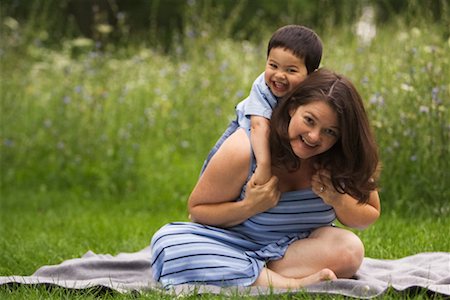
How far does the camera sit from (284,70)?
3666 millimetres

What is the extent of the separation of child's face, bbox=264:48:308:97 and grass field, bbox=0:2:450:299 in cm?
150

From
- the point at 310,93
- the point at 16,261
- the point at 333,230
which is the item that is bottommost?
the point at 16,261

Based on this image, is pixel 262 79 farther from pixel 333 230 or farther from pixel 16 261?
pixel 16 261

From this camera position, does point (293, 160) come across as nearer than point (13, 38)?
Yes

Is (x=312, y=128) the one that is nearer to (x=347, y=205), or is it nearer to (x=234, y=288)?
(x=347, y=205)

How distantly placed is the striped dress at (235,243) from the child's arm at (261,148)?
6.0 inches

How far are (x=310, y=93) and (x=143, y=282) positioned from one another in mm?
1144

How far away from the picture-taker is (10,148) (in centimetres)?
760

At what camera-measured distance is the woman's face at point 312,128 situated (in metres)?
3.60

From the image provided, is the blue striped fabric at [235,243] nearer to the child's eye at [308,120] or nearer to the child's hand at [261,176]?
the child's hand at [261,176]

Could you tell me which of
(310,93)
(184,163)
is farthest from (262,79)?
(184,163)

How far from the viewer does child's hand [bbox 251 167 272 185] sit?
3.73 metres

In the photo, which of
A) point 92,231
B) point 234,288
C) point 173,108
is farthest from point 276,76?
point 173,108

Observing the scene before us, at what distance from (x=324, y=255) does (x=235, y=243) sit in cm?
38
